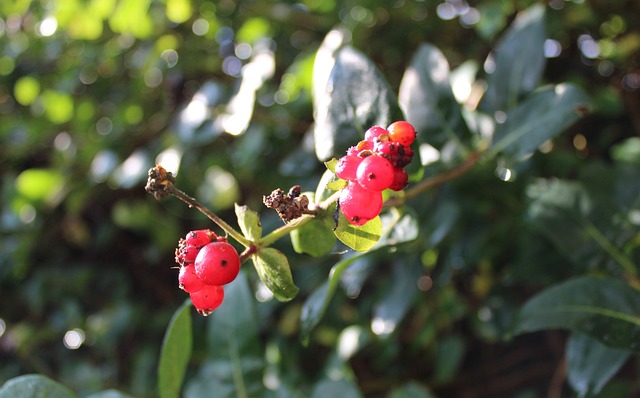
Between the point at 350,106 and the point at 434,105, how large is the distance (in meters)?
0.24

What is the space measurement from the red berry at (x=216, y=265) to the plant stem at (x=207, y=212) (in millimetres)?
37

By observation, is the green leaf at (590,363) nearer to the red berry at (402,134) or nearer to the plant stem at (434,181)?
the plant stem at (434,181)

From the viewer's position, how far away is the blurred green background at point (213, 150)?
1427mm

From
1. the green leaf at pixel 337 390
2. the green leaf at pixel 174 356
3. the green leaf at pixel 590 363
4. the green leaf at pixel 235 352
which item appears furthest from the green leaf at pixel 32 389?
the green leaf at pixel 590 363

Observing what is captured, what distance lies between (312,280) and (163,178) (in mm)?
819

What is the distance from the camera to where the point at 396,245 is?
0.76 m

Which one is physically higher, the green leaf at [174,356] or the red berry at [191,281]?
the red berry at [191,281]

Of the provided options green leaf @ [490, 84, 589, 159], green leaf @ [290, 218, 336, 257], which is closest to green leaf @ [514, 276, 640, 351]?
green leaf @ [490, 84, 589, 159]

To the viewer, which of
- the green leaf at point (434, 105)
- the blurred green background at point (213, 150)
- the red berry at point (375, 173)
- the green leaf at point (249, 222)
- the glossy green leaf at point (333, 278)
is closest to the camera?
the red berry at point (375, 173)

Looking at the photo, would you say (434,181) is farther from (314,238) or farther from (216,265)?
(216,265)

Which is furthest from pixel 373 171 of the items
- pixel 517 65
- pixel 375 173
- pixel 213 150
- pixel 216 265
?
pixel 213 150

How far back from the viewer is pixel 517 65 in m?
1.04

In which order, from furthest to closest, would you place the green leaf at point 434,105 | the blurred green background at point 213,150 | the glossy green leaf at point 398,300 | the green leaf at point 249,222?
A: the blurred green background at point 213,150
the glossy green leaf at point 398,300
the green leaf at point 434,105
the green leaf at point 249,222

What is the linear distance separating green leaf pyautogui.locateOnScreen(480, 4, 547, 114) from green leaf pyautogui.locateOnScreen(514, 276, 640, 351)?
327 millimetres
